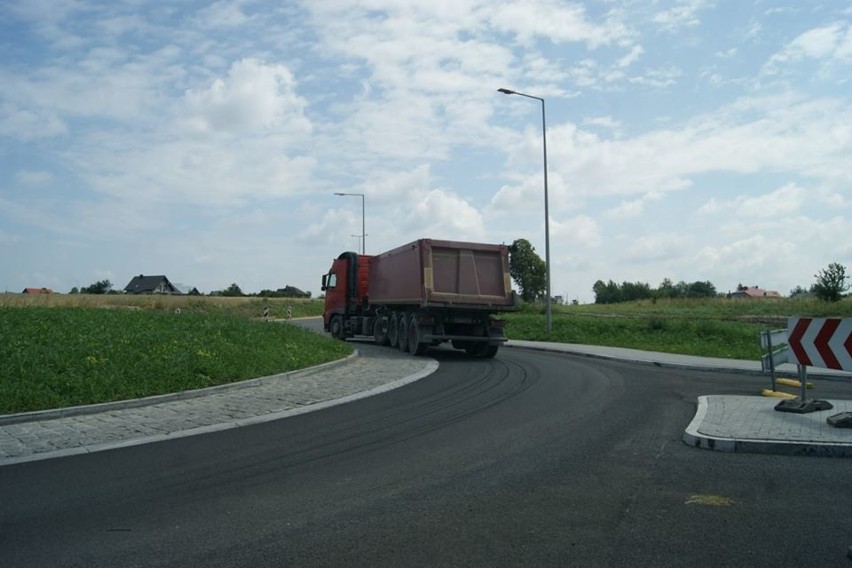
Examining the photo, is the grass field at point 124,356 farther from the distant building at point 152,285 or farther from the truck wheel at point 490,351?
the distant building at point 152,285

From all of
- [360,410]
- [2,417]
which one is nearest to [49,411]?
[2,417]

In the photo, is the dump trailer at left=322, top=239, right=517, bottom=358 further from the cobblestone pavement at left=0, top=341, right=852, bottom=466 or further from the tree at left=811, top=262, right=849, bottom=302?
the tree at left=811, top=262, right=849, bottom=302

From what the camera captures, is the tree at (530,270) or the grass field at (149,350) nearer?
the grass field at (149,350)

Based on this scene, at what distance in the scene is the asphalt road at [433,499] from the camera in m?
4.95

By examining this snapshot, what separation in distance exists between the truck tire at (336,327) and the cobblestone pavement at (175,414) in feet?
41.1

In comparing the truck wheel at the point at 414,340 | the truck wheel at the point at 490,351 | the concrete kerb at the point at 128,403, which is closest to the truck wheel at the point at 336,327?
the truck wheel at the point at 414,340

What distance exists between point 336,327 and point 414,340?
8389 mm

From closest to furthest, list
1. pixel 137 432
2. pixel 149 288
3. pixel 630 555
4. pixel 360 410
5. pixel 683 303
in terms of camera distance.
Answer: pixel 630 555 → pixel 137 432 → pixel 360 410 → pixel 683 303 → pixel 149 288

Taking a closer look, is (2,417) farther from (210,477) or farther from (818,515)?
(818,515)

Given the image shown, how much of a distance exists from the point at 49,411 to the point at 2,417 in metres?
0.61

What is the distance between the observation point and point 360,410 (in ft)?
37.6

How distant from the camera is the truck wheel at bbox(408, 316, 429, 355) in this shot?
21.2m

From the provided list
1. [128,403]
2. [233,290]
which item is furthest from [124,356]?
[233,290]

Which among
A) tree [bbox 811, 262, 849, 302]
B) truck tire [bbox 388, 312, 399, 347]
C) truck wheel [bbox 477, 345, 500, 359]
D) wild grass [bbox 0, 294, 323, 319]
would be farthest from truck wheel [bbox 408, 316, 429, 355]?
tree [bbox 811, 262, 849, 302]
